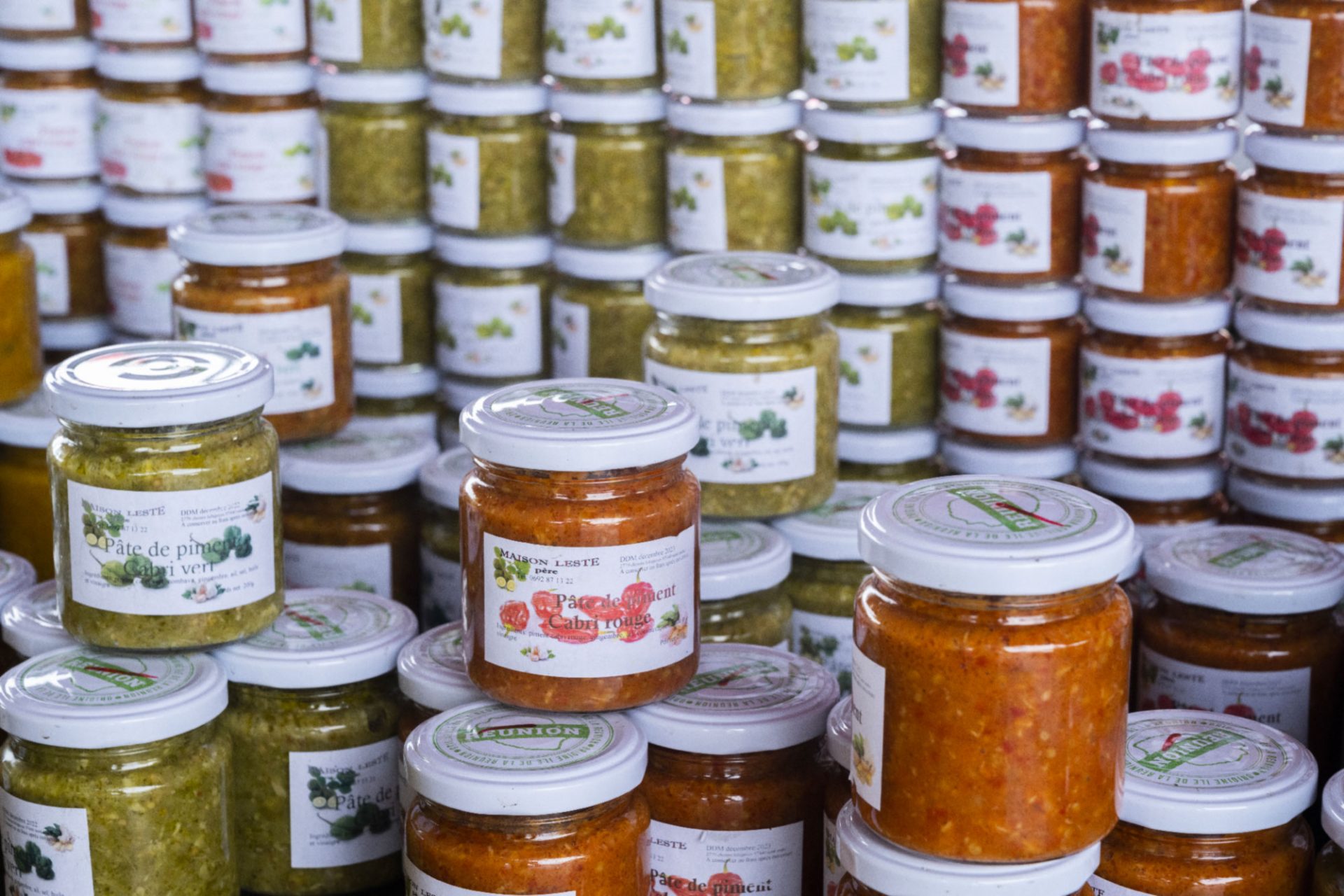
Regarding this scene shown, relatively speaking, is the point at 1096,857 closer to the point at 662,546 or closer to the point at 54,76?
the point at 662,546

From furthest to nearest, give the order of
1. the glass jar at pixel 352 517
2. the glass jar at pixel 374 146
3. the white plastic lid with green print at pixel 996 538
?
1. the glass jar at pixel 374 146
2. the glass jar at pixel 352 517
3. the white plastic lid with green print at pixel 996 538

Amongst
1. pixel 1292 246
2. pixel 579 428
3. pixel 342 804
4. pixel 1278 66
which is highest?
pixel 1278 66

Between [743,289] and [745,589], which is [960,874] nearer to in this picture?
[745,589]

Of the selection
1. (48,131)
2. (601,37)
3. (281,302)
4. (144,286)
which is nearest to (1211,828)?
(281,302)

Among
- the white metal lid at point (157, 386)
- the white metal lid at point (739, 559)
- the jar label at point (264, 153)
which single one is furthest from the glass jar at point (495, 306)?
the white metal lid at point (157, 386)

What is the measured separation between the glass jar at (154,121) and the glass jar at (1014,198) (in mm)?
1130

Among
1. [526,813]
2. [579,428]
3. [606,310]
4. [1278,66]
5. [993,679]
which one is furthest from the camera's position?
[606,310]

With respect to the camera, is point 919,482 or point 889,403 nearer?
point 919,482

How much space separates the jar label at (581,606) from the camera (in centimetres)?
165

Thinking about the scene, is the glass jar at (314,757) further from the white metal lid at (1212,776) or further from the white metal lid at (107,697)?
the white metal lid at (1212,776)

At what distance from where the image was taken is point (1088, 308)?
7.72 ft

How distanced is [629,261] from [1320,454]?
3.05 ft

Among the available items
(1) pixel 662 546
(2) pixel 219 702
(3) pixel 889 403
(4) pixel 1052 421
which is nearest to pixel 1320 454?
(4) pixel 1052 421

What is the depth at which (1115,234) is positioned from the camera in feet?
7.53
